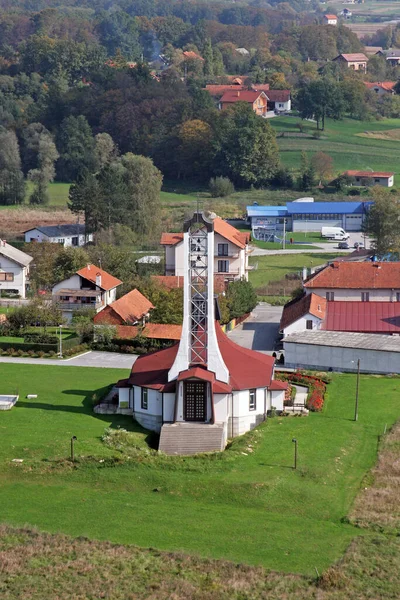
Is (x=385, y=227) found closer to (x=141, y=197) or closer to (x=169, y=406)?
(x=141, y=197)

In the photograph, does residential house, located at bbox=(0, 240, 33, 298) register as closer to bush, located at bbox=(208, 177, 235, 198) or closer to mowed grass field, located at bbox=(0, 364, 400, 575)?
mowed grass field, located at bbox=(0, 364, 400, 575)

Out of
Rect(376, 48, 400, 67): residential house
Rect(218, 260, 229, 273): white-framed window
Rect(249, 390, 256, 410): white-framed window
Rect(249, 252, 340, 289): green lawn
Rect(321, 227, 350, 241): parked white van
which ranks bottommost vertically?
Rect(321, 227, 350, 241): parked white van

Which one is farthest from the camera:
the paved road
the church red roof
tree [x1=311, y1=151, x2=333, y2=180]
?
tree [x1=311, y1=151, x2=333, y2=180]

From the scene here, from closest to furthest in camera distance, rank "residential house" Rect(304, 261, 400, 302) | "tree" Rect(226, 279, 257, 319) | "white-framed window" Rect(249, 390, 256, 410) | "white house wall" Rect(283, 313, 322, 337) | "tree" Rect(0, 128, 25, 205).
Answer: "white-framed window" Rect(249, 390, 256, 410) → "white house wall" Rect(283, 313, 322, 337) → "tree" Rect(226, 279, 257, 319) → "residential house" Rect(304, 261, 400, 302) → "tree" Rect(0, 128, 25, 205)

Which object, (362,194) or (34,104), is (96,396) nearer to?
(362,194)

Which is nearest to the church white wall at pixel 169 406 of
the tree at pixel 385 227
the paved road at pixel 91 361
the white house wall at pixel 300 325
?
the paved road at pixel 91 361

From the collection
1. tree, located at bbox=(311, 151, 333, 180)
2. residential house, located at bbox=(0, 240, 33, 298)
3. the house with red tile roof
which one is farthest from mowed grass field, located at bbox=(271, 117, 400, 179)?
the house with red tile roof

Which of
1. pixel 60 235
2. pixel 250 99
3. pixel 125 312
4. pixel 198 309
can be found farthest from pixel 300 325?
pixel 250 99
